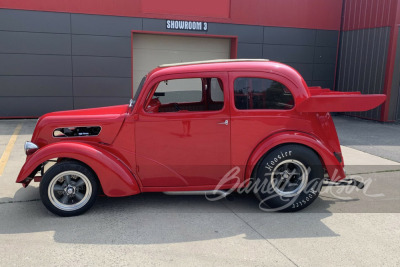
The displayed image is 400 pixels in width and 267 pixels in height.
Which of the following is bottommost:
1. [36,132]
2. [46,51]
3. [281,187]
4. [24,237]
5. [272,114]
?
[24,237]

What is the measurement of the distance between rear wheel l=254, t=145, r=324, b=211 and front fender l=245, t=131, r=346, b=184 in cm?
7

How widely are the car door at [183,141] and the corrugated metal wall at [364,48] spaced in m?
9.52

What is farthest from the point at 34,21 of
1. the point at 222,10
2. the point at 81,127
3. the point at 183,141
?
the point at 183,141

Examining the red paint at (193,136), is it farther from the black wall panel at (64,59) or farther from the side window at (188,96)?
the black wall panel at (64,59)

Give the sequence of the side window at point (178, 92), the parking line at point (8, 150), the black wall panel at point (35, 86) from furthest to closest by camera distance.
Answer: the black wall panel at point (35, 86) → the parking line at point (8, 150) → the side window at point (178, 92)

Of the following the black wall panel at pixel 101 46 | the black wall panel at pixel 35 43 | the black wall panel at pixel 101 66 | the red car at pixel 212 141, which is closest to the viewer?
the red car at pixel 212 141

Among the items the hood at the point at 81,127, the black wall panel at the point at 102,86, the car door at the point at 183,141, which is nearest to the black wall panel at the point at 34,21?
the black wall panel at the point at 102,86

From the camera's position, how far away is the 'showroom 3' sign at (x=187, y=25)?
11609mm

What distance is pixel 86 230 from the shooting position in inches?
151

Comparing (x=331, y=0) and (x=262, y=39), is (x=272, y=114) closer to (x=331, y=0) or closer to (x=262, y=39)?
(x=262, y=39)

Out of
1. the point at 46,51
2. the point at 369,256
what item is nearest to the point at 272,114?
the point at 369,256

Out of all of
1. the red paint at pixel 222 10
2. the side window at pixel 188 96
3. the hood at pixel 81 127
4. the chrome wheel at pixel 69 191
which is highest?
the red paint at pixel 222 10

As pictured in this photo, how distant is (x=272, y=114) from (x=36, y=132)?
2.95 meters

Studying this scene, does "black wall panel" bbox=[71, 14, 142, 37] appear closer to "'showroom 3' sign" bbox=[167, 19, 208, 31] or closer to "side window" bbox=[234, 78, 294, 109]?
"'showroom 3' sign" bbox=[167, 19, 208, 31]
